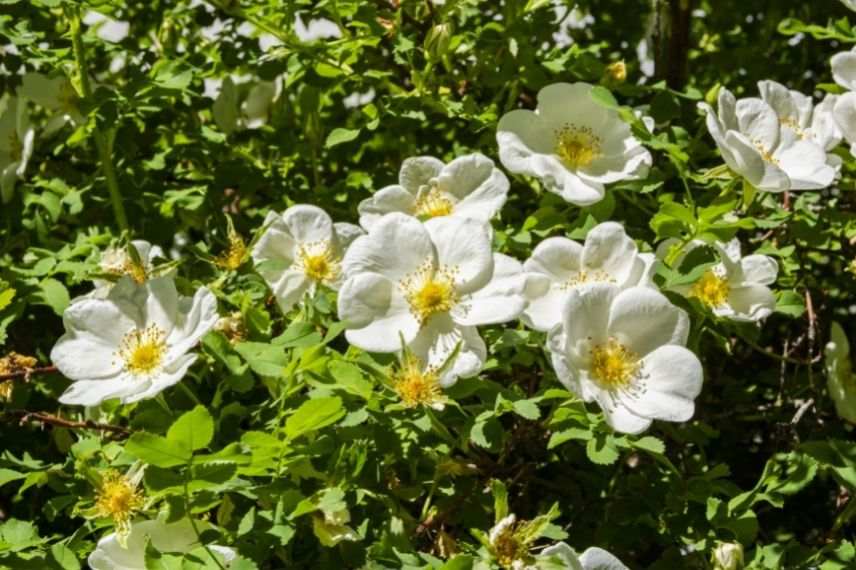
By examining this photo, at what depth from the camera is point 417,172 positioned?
1.65 m

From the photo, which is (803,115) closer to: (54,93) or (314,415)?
(314,415)

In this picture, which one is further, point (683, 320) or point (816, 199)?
point (816, 199)

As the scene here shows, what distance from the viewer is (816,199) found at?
6.46 ft

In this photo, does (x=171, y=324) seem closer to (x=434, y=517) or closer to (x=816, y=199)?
(x=434, y=517)


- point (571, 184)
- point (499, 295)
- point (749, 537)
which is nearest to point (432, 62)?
point (571, 184)

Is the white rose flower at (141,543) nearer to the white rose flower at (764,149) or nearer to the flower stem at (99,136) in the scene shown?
the flower stem at (99,136)

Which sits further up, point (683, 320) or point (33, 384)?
point (683, 320)

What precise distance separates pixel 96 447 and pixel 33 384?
1.23ft

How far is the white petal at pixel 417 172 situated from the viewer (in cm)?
164

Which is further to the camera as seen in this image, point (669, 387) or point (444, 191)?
point (444, 191)

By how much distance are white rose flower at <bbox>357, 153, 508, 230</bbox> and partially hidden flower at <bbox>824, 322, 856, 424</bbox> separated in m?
0.50

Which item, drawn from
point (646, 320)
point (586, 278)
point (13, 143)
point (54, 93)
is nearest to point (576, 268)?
point (586, 278)

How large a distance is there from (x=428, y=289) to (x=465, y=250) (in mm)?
65

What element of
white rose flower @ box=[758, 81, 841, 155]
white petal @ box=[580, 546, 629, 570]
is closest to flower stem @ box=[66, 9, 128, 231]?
white petal @ box=[580, 546, 629, 570]
